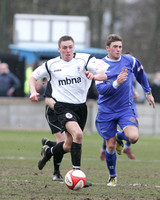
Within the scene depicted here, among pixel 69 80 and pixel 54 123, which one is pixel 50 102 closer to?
pixel 54 123

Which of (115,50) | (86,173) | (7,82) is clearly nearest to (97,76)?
(115,50)

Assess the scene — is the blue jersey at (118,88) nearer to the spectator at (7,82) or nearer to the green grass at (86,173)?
A: the green grass at (86,173)

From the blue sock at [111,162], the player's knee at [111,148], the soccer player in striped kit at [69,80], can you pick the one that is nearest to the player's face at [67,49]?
the soccer player in striped kit at [69,80]

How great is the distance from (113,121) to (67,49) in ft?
4.20

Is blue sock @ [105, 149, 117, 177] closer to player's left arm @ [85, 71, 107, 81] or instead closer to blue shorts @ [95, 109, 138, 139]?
blue shorts @ [95, 109, 138, 139]

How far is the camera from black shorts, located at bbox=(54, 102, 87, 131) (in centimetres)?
767

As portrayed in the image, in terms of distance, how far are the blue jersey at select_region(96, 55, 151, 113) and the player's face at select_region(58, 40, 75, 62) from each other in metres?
0.64

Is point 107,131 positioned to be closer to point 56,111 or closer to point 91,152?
point 56,111

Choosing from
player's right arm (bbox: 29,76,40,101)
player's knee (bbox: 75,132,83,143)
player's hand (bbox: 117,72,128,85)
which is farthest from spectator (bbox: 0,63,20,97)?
player's knee (bbox: 75,132,83,143)

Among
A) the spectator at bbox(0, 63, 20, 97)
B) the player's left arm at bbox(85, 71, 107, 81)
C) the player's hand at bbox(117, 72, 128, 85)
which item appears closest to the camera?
the player's left arm at bbox(85, 71, 107, 81)

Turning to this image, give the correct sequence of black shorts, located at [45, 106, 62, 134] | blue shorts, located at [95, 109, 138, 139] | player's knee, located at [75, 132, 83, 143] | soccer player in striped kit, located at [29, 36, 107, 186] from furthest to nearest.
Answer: black shorts, located at [45, 106, 62, 134] → blue shorts, located at [95, 109, 138, 139] → soccer player in striped kit, located at [29, 36, 107, 186] → player's knee, located at [75, 132, 83, 143]

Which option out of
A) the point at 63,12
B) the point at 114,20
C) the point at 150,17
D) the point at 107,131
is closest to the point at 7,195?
the point at 107,131

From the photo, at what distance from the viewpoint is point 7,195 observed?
6.64 metres

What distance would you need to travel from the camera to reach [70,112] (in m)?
7.74
